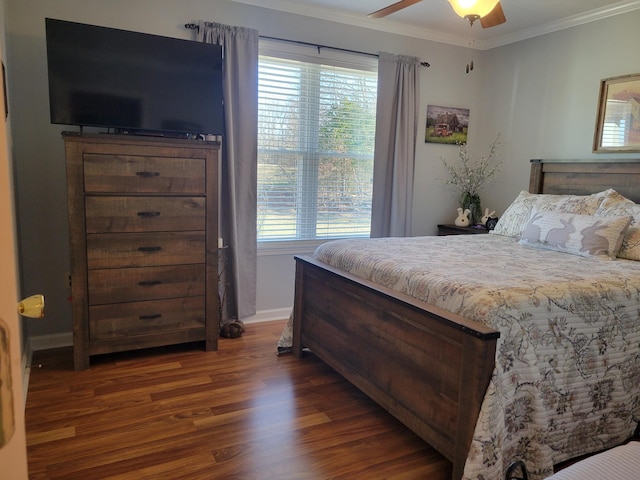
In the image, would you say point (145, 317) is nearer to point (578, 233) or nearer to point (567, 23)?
point (578, 233)

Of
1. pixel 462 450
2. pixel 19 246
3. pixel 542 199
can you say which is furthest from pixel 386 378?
pixel 19 246

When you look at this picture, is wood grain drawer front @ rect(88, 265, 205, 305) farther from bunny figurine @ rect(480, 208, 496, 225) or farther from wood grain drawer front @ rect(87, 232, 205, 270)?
bunny figurine @ rect(480, 208, 496, 225)

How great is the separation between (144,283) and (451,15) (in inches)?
121

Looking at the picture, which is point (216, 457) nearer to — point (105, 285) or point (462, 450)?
point (462, 450)

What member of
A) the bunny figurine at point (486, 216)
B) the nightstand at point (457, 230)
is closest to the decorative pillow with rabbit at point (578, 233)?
Answer: the nightstand at point (457, 230)

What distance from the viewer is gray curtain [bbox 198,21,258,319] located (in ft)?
11.0

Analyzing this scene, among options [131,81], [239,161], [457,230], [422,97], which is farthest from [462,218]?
[131,81]

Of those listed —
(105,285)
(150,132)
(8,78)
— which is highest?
(8,78)

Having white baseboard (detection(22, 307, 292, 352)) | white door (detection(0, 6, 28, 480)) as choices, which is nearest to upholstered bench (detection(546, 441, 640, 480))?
white door (detection(0, 6, 28, 480))

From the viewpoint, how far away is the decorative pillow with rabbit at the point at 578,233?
264 cm

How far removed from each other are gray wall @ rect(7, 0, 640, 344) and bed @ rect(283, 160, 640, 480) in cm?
141

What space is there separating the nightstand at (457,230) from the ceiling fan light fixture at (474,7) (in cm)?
228

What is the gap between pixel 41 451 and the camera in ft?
6.48

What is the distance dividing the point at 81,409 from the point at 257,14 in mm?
2881
